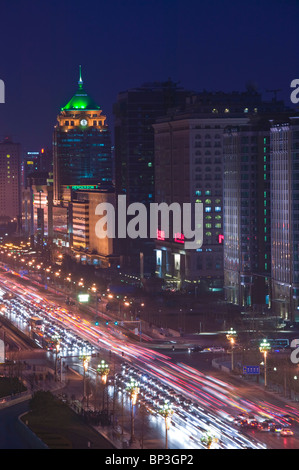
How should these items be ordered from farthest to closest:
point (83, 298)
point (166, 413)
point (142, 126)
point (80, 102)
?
point (80, 102) < point (142, 126) < point (83, 298) < point (166, 413)

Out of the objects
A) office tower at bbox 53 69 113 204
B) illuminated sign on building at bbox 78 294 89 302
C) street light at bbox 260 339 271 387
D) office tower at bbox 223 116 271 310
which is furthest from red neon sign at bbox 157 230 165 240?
office tower at bbox 53 69 113 204

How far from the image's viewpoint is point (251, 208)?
100188mm

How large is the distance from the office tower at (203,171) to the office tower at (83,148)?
51123 millimetres

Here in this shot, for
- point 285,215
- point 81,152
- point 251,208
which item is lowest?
point 285,215

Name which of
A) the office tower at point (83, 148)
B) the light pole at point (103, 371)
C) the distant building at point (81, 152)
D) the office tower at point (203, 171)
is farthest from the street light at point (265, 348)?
the office tower at point (83, 148)

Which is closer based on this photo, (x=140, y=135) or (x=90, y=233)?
(x=140, y=135)

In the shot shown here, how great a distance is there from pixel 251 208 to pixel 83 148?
7286cm

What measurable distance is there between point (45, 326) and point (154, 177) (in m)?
43.4

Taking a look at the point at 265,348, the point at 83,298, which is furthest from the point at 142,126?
the point at 265,348

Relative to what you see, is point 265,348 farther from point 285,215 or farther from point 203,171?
point 203,171

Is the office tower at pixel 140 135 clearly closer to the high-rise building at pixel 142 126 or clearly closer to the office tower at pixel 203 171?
the high-rise building at pixel 142 126

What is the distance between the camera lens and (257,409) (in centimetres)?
6025

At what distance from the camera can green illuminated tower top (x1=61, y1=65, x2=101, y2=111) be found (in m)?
173
